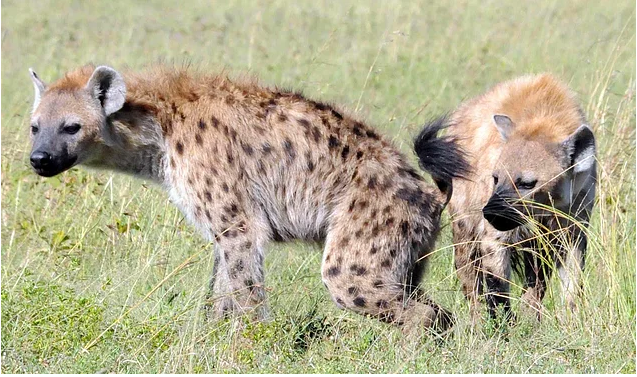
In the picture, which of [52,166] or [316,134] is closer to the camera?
[52,166]

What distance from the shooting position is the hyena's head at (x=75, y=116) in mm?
5211

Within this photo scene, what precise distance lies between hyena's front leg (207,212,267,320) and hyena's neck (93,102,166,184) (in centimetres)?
58

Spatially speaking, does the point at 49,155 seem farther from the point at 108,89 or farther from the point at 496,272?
the point at 496,272

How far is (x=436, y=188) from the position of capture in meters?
5.37


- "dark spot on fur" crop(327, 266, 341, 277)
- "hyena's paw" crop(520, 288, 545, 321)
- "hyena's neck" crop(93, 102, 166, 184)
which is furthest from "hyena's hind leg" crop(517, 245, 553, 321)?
"hyena's neck" crop(93, 102, 166, 184)

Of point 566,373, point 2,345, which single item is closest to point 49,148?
point 2,345

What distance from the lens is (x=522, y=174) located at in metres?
5.43

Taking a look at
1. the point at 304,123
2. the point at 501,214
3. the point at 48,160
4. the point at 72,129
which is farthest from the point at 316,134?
the point at 48,160

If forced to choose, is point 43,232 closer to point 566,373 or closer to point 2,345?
point 2,345

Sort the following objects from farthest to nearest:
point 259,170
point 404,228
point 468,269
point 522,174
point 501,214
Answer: point 468,269, point 522,174, point 259,170, point 501,214, point 404,228

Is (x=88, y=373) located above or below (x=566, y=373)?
below

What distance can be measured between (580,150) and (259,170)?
1648 mm

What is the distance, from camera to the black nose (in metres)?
5.09

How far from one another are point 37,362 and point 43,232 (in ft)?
5.74
